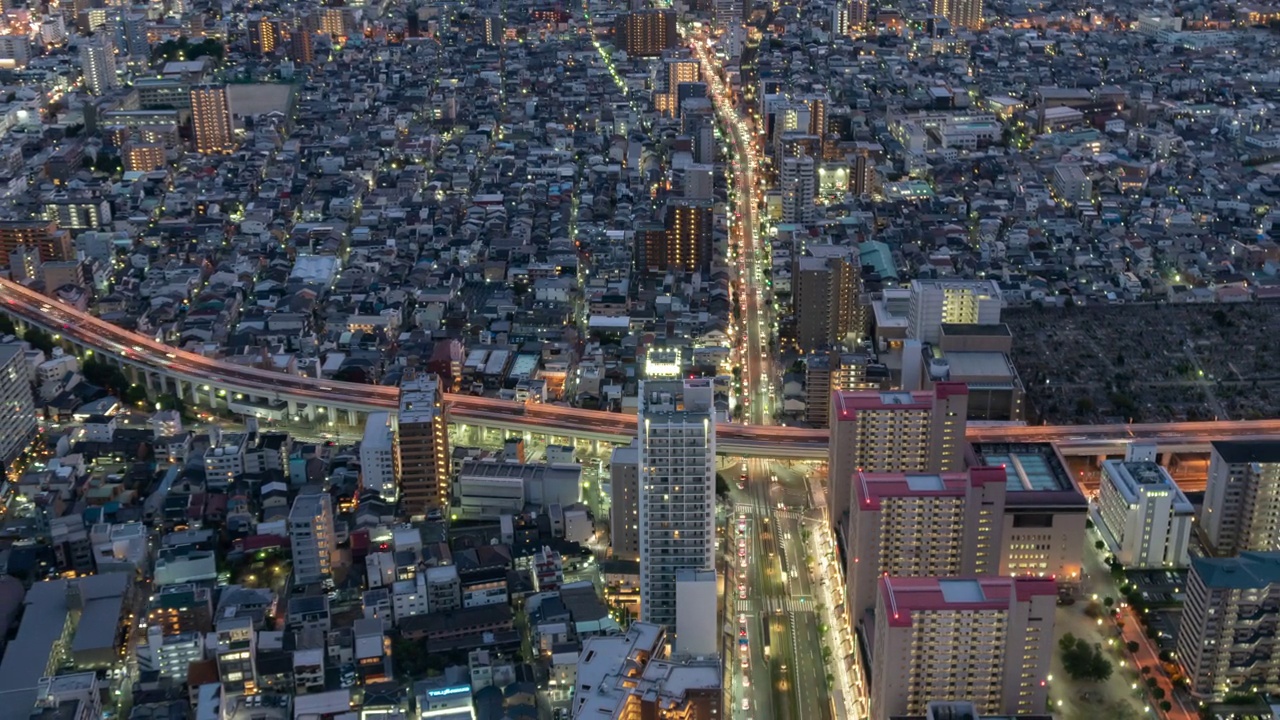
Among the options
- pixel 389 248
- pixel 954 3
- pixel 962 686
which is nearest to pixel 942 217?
pixel 389 248

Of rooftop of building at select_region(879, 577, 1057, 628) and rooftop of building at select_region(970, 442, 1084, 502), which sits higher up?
rooftop of building at select_region(879, 577, 1057, 628)

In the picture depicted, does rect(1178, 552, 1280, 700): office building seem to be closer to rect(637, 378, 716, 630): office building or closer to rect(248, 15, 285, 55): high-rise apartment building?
rect(637, 378, 716, 630): office building

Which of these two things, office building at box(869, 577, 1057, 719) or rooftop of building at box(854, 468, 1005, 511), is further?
rooftop of building at box(854, 468, 1005, 511)

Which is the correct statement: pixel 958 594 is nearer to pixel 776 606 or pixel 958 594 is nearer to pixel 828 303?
pixel 776 606

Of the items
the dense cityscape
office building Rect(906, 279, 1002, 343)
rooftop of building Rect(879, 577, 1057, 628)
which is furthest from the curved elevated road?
rooftop of building Rect(879, 577, 1057, 628)

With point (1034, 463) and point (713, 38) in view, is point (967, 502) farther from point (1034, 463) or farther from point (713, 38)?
point (713, 38)

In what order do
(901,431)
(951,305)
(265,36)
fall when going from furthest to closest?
(265,36)
(951,305)
(901,431)

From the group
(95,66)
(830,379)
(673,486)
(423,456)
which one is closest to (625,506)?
(673,486)
